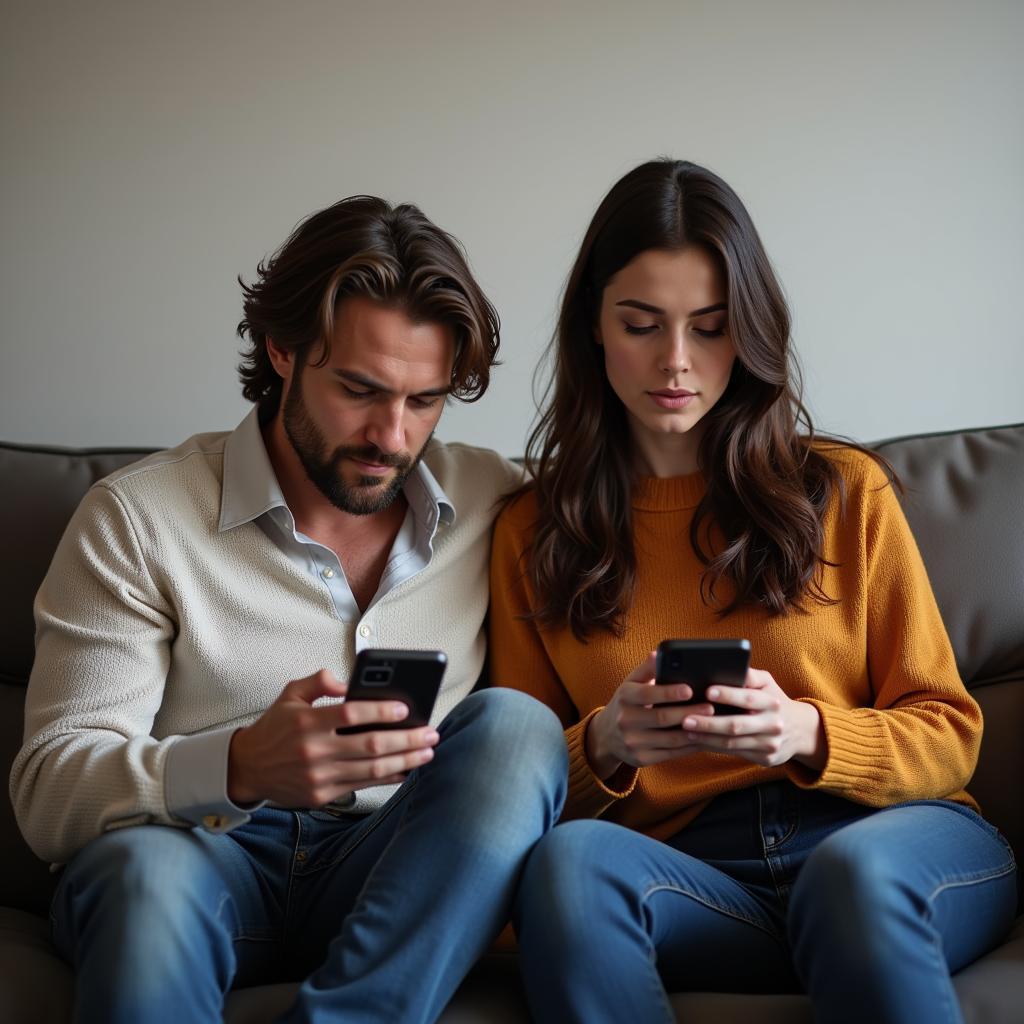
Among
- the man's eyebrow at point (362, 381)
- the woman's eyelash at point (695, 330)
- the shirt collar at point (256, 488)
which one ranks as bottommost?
the shirt collar at point (256, 488)

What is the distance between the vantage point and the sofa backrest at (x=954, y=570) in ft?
5.69

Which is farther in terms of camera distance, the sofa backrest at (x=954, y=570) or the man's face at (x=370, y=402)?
the sofa backrest at (x=954, y=570)

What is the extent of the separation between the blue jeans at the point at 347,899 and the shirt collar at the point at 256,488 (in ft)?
1.26

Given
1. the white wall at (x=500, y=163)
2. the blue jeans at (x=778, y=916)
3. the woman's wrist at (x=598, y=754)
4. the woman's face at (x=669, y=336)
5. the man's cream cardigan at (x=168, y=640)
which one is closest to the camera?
the blue jeans at (x=778, y=916)

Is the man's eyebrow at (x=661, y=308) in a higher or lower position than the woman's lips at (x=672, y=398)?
higher

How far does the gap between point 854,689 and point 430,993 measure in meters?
0.72

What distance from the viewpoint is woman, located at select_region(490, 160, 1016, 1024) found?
1281mm

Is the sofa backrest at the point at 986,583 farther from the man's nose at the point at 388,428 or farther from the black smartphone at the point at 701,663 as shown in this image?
the man's nose at the point at 388,428

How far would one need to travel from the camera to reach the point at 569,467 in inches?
70.7

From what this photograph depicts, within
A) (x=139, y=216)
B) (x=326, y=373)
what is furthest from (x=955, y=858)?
(x=139, y=216)

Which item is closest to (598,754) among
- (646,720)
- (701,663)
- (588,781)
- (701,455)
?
(588,781)

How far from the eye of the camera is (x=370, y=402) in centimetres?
164

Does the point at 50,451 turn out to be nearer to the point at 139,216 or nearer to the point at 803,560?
the point at 139,216

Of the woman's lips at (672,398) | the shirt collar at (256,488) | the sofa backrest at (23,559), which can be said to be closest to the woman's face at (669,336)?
the woman's lips at (672,398)
